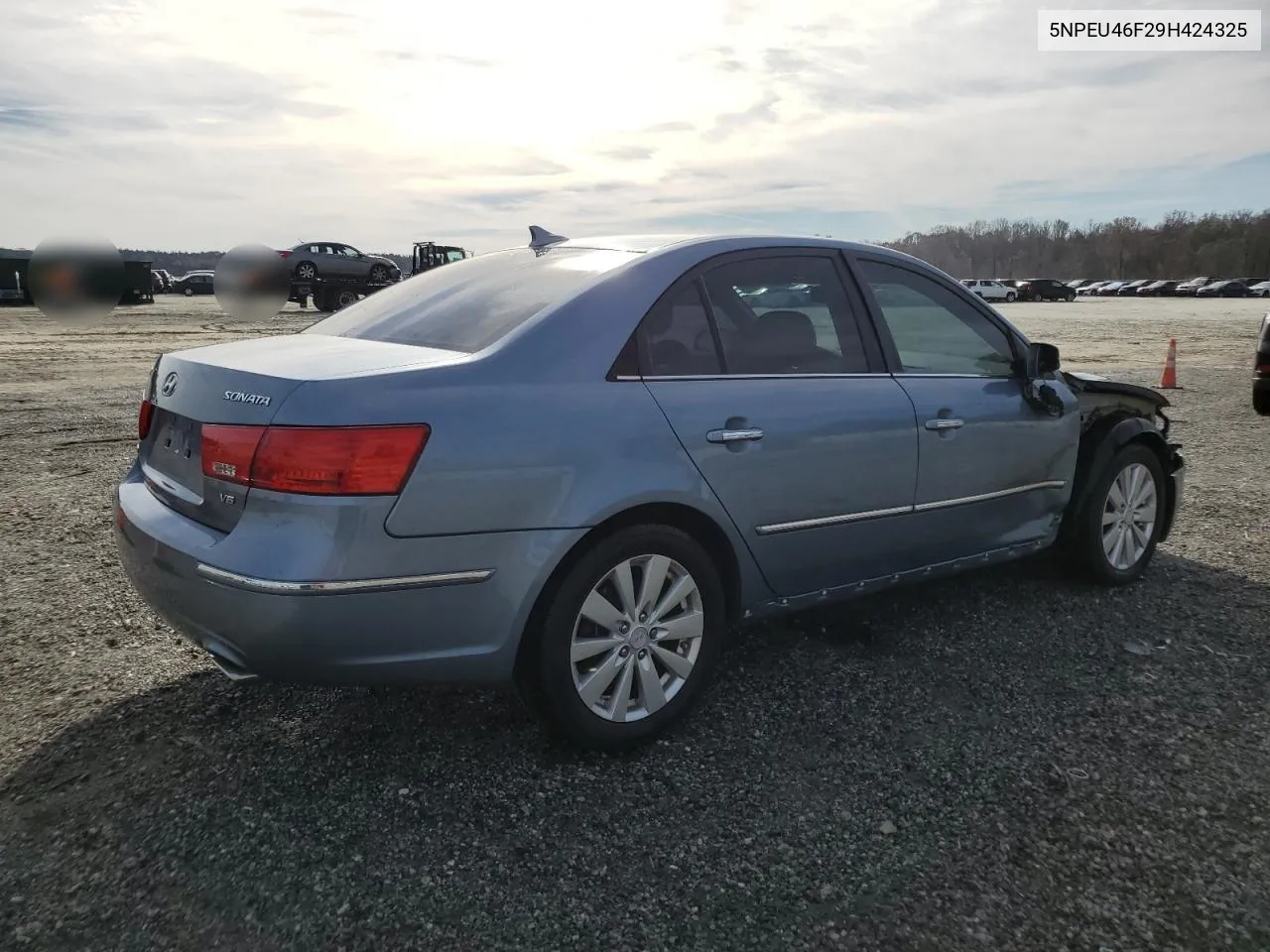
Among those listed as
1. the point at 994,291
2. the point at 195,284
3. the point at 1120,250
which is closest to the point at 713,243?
the point at 994,291

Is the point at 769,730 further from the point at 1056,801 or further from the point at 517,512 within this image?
the point at 517,512

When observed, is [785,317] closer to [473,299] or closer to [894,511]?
[894,511]

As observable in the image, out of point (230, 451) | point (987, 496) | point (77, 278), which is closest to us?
point (230, 451)

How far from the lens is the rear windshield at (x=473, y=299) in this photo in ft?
9.85

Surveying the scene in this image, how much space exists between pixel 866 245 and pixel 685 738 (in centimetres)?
202

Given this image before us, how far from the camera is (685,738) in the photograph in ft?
10.3

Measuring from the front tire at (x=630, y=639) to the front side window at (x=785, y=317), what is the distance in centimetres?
71

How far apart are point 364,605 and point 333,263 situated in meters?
30.6

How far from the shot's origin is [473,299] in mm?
3252

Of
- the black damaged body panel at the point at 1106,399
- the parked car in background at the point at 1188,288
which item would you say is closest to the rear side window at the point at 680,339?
the black damaged body panel at the point at 1106,399

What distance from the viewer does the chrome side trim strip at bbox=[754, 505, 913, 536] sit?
10.5 feet

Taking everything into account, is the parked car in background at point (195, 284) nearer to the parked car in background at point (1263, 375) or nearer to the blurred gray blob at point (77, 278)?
the blurred gray blob at point (77, 278)

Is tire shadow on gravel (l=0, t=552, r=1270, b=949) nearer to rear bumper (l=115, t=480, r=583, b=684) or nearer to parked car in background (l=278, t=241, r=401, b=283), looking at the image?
rear bumper (l=115, t=480, r=583, b=684)

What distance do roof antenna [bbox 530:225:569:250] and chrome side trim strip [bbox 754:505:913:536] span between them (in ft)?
4.68
